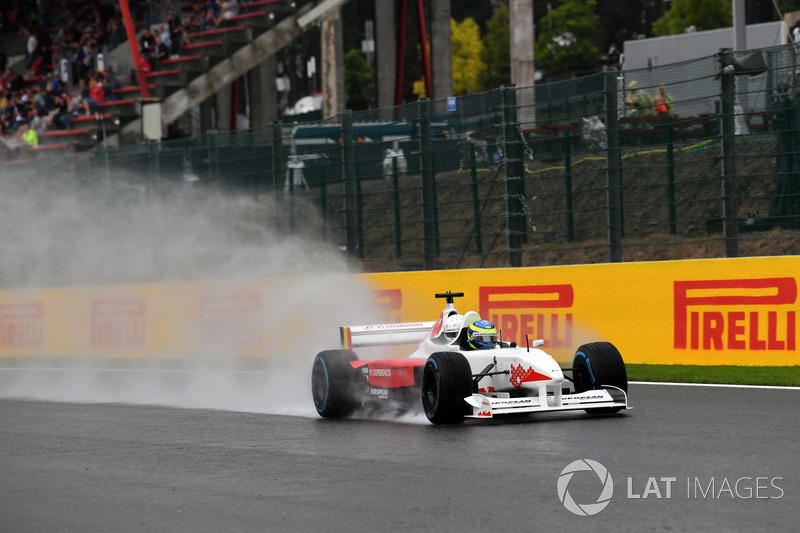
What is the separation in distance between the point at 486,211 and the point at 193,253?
6.87 m

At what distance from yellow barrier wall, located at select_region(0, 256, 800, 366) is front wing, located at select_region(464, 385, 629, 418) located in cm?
415

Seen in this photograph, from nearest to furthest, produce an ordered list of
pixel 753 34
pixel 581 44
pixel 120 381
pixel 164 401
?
pixel 164 401
pixel 120 381
pixel 753 34
pixel 581 44

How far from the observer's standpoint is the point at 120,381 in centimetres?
1791

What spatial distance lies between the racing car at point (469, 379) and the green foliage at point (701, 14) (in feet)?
210

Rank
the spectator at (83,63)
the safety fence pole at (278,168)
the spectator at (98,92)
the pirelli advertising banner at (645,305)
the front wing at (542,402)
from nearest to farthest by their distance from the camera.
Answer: the front wing at (542,402) → the pirelli advertising banner at (645,305) → the safety fence pole at (278,168) → the spectator at (98,92) → the spectator at (83,63)

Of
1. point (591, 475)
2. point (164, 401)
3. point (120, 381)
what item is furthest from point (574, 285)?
point (591, 475)

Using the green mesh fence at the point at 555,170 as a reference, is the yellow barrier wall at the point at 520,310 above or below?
below

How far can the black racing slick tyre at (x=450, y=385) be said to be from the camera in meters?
10.4

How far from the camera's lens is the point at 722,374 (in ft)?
45.8

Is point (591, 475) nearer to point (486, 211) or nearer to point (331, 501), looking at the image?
point (331, 501)
